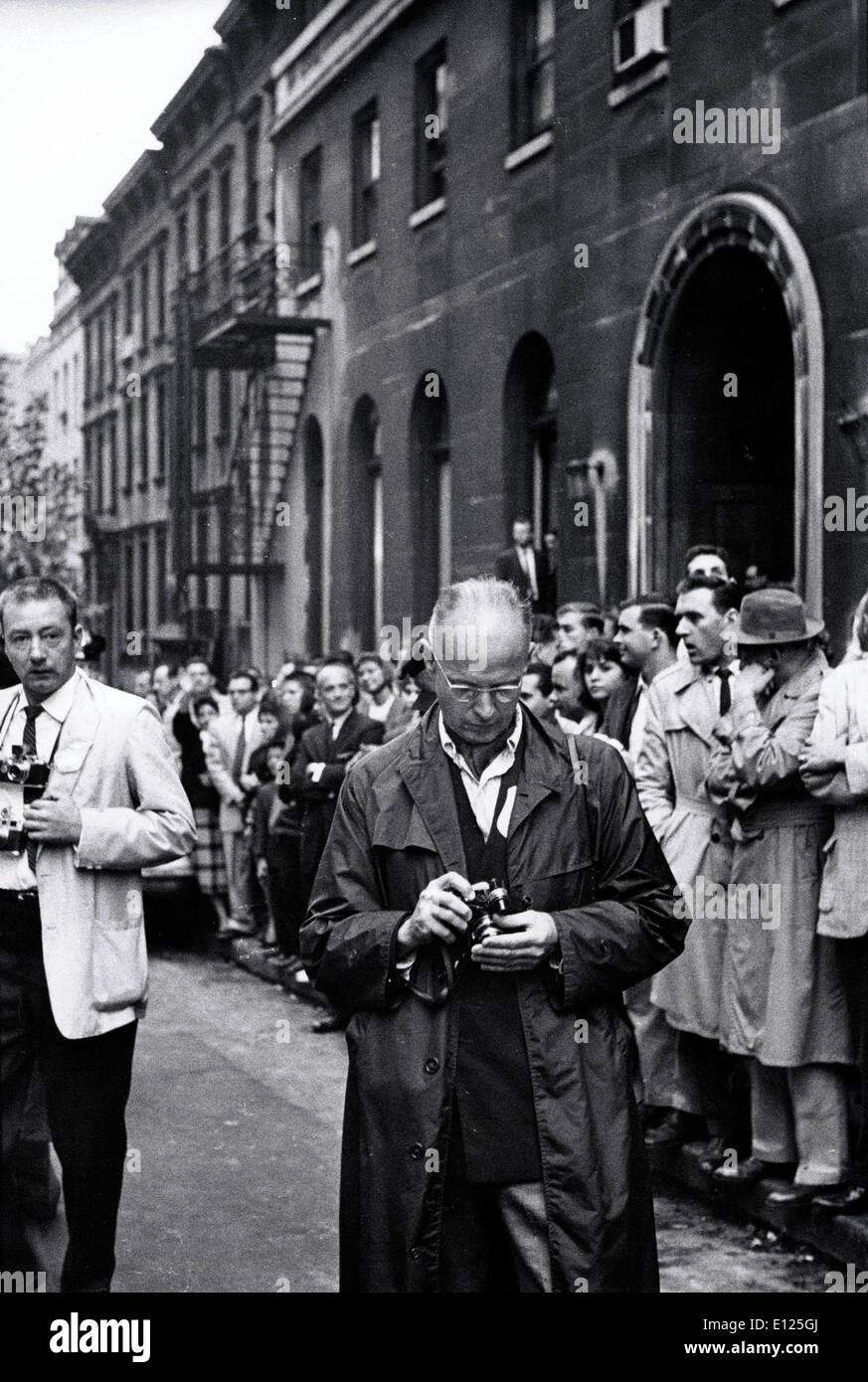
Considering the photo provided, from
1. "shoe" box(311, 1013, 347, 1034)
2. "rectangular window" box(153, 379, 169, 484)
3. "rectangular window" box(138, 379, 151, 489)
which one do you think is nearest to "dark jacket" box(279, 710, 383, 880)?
"shoe" box(311, 1013, 347, 1034)

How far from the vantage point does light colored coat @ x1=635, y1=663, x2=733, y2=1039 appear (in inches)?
264

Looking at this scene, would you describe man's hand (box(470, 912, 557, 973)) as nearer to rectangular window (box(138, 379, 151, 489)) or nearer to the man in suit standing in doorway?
the man in suit standing in doorway

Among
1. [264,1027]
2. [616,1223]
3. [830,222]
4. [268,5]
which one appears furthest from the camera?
[264,1027]

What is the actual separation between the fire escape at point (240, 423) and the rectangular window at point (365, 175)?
1.87 feet

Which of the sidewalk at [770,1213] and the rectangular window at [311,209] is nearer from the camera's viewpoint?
the sidewalk at [770,1213]

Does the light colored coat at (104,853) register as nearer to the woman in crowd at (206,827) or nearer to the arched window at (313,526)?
the arched window at (313,526)

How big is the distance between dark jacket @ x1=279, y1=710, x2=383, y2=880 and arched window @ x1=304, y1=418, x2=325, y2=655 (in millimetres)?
2331

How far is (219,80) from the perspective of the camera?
6.16m

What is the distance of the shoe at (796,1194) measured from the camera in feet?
19.7

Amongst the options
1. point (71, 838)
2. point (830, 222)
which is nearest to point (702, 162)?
point (830, 222)

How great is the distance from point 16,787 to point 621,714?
354 cm

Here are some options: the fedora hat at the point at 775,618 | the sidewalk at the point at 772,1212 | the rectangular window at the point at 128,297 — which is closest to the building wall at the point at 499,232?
the rectangular window at the point at 128,297
